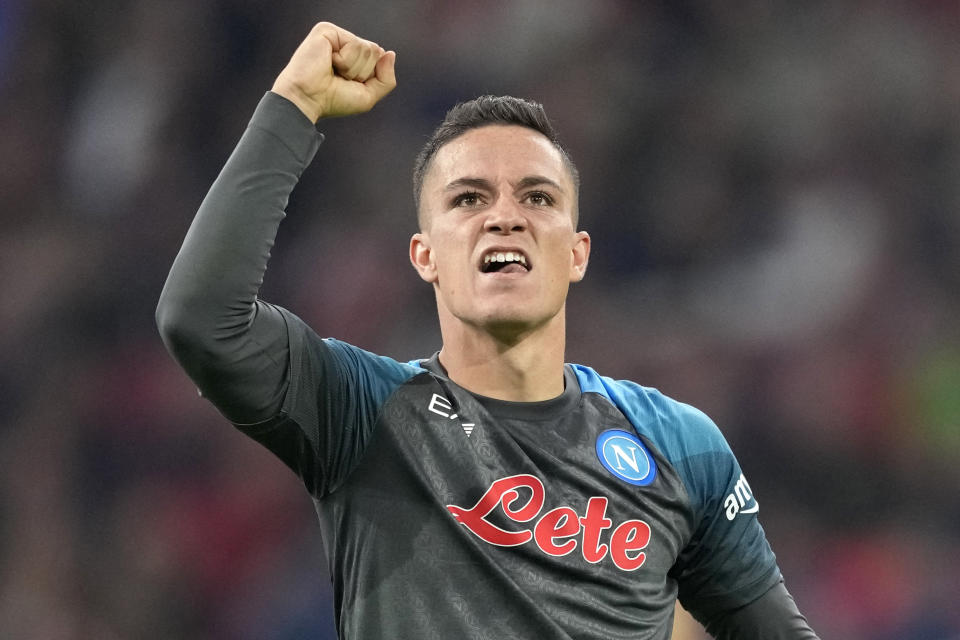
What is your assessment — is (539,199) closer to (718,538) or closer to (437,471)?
(437,471)

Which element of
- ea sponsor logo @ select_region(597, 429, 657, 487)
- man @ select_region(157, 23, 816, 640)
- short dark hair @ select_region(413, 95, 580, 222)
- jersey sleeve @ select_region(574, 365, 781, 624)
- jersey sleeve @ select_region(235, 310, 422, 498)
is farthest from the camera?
short dark hair @ select_region(413, 95, 580, 222)

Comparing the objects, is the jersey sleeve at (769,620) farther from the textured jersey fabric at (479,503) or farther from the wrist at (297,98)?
the wrist at (297,98)

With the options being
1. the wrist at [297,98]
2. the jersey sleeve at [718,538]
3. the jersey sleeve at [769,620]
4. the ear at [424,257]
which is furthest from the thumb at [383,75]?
the jersey sleeve at [769,620]

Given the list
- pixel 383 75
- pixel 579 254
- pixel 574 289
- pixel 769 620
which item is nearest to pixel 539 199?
pixel 579 254

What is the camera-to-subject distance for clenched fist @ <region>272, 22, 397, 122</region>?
6.81 feet

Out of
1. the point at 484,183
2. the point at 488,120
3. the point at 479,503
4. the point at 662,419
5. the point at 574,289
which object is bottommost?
the point at 479,503

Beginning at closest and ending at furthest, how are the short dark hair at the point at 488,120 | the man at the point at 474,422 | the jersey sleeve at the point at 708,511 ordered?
1. the man at the point at 474,422
2. the jersey sleeve at the point at 708,511
3. the short dark hair at the point at 488,120

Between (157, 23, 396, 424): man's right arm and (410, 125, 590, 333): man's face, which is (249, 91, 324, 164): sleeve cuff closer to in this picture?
(157, 23, 396, 424): man's right arm

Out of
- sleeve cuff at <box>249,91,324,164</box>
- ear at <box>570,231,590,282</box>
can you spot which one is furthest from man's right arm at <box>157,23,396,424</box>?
ear at <box>570,231,590,282</box>

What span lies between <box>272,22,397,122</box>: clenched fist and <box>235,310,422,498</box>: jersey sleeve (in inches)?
16.9

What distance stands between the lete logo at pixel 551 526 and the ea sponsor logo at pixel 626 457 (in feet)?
0.31

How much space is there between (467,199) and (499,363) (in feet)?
1.30

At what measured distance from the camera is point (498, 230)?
2449 millimetres

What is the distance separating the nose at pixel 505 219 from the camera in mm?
2443
